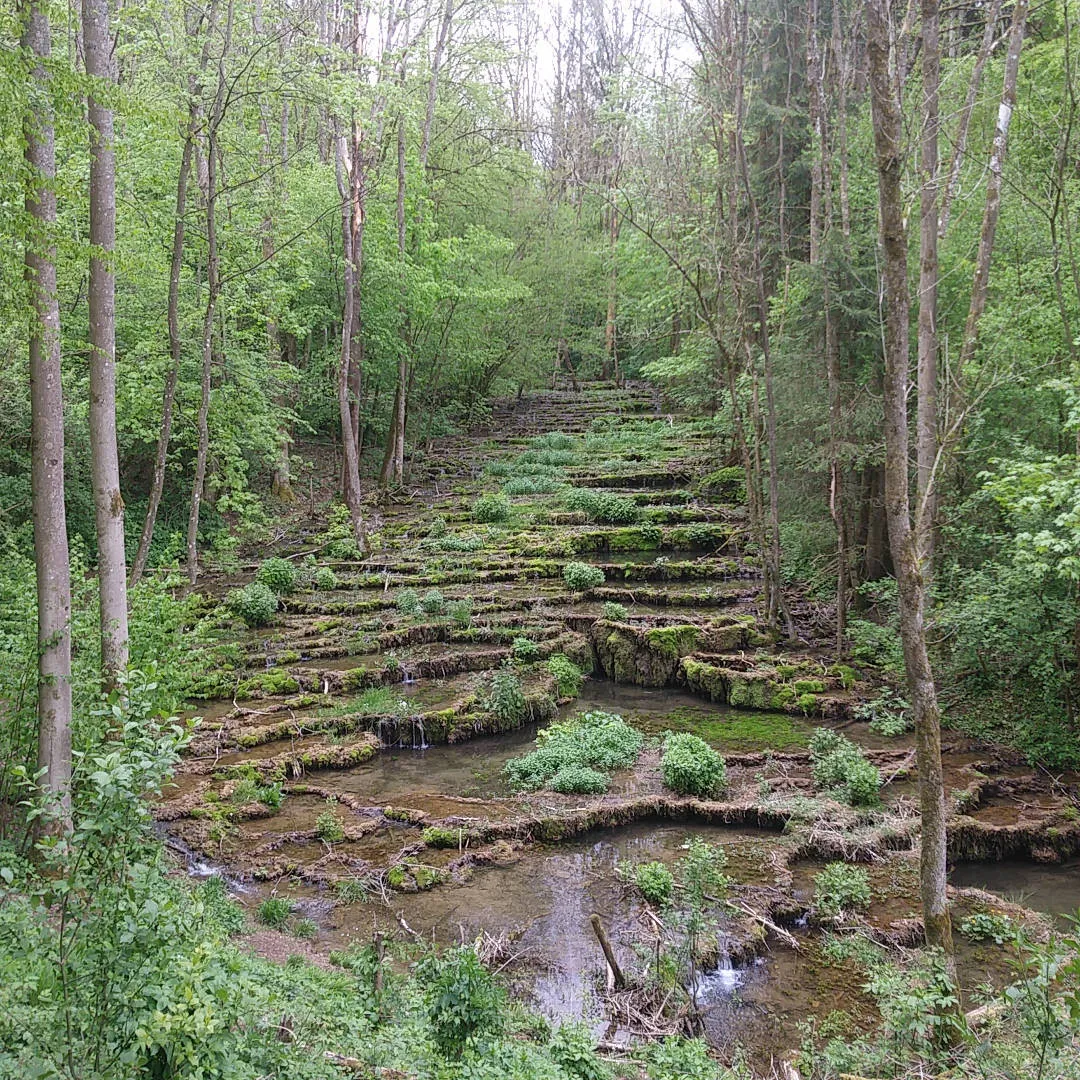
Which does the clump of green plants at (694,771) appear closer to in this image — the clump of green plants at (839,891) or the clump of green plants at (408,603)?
the clump of green plants at (839,891)

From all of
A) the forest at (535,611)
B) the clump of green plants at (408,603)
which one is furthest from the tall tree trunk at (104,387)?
the clump of green plants at (408,603)

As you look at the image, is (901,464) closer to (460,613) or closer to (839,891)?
(839,891)

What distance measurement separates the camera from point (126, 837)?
3234mm

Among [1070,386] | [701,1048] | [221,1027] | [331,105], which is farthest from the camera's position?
[331,105]

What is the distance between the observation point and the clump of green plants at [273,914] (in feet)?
21.8

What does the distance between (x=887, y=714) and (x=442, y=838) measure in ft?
20.0

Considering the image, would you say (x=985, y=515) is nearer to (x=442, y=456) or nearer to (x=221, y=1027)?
(x=221, y=1027)

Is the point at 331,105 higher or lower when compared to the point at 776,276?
higher

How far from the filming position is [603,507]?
774 inches

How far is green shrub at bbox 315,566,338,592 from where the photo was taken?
16359 mm

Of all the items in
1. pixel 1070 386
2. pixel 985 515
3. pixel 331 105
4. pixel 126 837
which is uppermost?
pixel 331 105

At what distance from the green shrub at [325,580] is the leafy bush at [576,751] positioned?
7.03m

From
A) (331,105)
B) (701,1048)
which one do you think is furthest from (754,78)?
(701,1048)

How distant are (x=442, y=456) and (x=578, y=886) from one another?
2026 centimetres
